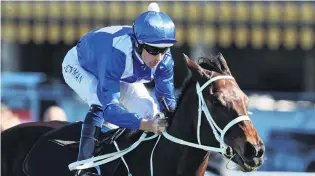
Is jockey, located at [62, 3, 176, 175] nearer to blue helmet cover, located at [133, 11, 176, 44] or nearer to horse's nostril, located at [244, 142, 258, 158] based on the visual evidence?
blue helmet cover, located at [133, 11, 176, 44]

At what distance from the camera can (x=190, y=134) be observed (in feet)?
13.6

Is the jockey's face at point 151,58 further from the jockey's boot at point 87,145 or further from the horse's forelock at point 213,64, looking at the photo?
the jockey's boot at point 87,145

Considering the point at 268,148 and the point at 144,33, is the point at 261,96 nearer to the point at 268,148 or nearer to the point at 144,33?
the point at 268,148

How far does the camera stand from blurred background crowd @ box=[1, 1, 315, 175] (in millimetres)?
9062

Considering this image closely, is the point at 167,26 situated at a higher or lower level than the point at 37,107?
higher

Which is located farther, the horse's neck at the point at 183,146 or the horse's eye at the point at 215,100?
the horse's neck at the point at 183,146

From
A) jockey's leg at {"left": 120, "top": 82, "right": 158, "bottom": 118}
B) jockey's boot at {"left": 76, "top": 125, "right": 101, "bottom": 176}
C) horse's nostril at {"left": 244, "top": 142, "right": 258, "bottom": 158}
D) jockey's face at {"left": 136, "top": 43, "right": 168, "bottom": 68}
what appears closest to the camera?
horse's nostril at {"left": 244, "top": 142, "right": 258, "bottom": 158}

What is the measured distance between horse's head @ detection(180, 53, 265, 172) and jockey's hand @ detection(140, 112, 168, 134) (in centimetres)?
20

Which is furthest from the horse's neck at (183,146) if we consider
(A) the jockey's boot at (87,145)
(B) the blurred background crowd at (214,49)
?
(B) the blurred background crowd at (214,49)

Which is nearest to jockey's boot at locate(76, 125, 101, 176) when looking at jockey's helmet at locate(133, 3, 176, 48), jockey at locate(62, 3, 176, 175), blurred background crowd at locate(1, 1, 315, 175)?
jockey at locate(62, 3, 176, 175)

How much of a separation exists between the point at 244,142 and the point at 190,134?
0.46m

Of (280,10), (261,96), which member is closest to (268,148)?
(261,96)

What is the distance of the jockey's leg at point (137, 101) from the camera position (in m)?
4.72

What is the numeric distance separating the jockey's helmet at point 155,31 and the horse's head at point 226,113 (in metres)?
0.18
